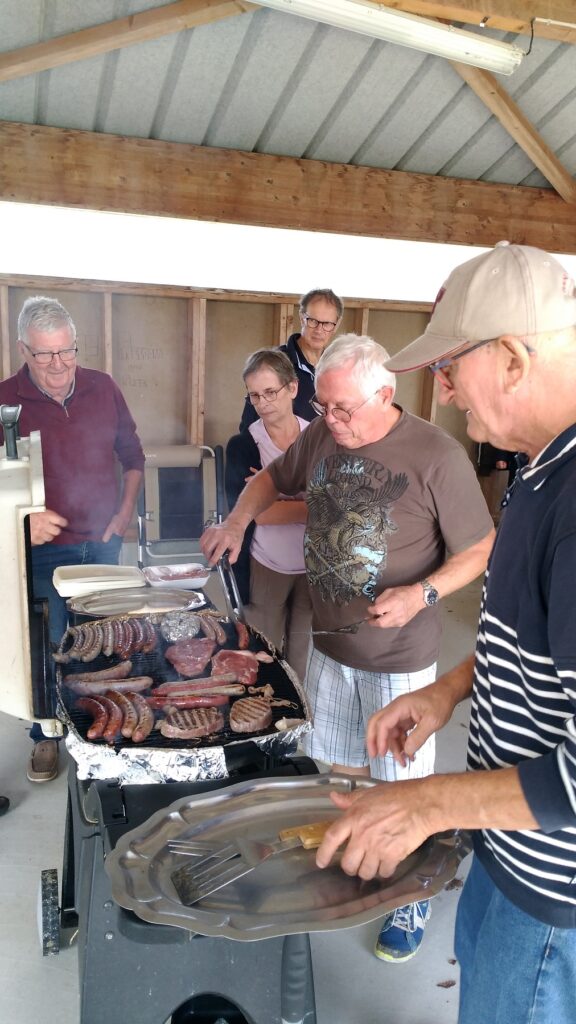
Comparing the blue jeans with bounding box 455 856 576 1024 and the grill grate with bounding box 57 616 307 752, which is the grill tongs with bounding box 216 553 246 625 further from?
the blue jeans with bounding box 455 856 576 1024

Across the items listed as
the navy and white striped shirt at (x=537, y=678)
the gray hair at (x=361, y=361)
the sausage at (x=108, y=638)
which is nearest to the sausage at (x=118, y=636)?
the sausage at (x=108, y=638)

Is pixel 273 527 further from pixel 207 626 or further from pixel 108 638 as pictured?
pixel 108 638

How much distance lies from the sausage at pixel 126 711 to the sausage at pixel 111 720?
0.04ft

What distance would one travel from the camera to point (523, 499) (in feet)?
3.98

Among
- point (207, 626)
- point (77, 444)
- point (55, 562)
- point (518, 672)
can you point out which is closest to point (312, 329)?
point (77, 444)

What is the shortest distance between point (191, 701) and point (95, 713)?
0.83 ft

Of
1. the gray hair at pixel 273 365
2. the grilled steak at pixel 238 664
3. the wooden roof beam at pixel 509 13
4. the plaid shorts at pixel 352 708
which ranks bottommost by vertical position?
the plaid shorts at pixel 352 708

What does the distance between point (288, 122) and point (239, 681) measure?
458 centimetres

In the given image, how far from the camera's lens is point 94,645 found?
2215 millimetres

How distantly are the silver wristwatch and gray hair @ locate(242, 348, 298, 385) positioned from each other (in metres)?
1.14

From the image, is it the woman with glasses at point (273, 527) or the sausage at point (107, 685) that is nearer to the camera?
the sausage at point (107, 685)

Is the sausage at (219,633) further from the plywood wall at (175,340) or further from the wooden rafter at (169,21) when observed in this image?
the plywood wall at (175,340)

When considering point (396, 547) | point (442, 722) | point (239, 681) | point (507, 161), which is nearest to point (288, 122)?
point (507, 161)

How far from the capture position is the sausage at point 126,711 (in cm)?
179
